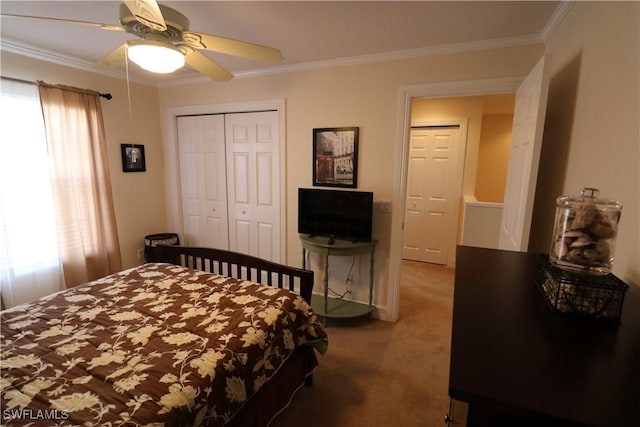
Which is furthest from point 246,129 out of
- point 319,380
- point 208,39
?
point 319,380

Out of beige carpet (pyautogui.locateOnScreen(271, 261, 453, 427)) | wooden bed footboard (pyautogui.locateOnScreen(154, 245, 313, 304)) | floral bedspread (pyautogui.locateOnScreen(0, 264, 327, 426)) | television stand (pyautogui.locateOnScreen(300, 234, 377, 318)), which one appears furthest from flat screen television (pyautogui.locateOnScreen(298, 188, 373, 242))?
floral bedspread (pyautogui.locateOnScreen(0, 264, 327, 426))

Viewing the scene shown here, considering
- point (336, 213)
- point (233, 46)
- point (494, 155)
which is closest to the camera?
point (233, 46)

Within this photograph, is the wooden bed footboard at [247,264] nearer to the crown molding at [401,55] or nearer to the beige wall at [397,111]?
the beige wall at [397,111]

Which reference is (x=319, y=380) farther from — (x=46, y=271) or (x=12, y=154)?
(x=12, y=154)

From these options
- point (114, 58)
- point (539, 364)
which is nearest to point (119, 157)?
point (114, 58)

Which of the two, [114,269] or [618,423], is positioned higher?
[618,423]

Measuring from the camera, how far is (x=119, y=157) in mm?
3459

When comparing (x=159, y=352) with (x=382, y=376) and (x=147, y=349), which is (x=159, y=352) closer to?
(x=147, y=349)

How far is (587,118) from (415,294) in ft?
8.59

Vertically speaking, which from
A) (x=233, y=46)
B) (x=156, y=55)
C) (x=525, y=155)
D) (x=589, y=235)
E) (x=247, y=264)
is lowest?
(x=247, y=264)

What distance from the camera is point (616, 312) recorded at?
787 millimetres

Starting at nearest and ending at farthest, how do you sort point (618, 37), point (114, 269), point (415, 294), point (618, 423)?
point (618, 423), point (618, 37), point (114, 269), point (415, 294)

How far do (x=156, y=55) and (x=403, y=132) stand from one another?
6.51 feet

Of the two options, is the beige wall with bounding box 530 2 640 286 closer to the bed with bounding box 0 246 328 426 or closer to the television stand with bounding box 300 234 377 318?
the television stand with bounding box 300 234 377 318
